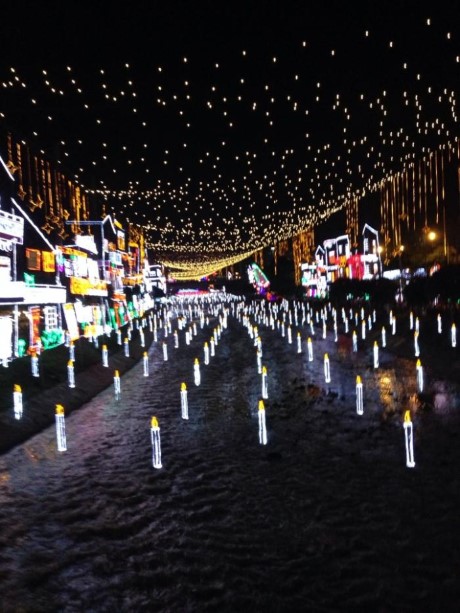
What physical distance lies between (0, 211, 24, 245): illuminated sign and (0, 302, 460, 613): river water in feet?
24.9

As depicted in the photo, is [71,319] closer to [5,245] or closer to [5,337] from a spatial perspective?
[5,245]

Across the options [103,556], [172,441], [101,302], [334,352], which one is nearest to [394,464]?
[172,441]

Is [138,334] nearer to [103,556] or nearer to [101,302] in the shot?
[101,302]

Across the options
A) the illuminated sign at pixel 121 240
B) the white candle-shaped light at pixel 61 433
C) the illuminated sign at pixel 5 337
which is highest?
the illuminated sign at pixel 121 240

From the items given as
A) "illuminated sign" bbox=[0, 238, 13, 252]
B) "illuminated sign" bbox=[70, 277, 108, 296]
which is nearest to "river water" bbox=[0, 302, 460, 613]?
"illuminated sign" bbox=[0, 238, 13, 252]

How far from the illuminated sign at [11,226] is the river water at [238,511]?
758 centimetres

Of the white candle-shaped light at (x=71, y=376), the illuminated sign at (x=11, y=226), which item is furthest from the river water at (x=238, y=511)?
the illuminated sign at (x=11, y=226)

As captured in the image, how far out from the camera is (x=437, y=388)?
1589 cm

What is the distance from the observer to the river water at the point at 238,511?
17.4ft

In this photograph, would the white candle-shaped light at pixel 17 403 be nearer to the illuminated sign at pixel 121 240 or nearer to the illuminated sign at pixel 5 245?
the illuminated sign at pixel 5 245

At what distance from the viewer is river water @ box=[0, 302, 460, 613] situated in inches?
208

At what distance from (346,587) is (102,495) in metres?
3.90

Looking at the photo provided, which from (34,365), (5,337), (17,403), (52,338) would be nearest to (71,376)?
(34,365)

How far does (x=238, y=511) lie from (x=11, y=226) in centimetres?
1448
